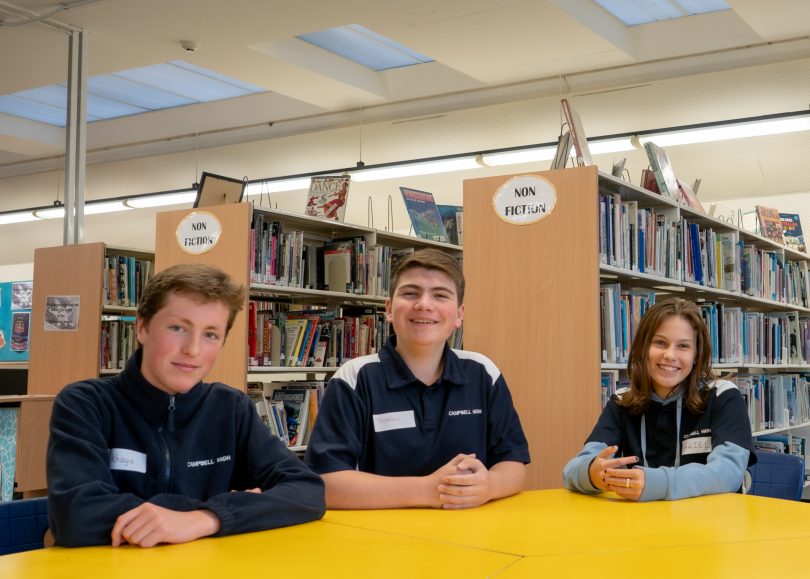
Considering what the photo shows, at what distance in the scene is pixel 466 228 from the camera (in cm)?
372

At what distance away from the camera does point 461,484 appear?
192cm

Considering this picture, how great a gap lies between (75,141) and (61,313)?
1.22 meters

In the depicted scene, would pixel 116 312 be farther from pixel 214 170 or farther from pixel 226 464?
pixel 226 464

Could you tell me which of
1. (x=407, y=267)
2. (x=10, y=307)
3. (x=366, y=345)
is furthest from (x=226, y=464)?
(x=10, y=307)

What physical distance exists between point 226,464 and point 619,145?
6.52 m

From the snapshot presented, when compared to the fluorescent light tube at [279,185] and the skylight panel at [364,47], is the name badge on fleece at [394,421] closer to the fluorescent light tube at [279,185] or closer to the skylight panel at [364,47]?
the skylight panel at [364,47]

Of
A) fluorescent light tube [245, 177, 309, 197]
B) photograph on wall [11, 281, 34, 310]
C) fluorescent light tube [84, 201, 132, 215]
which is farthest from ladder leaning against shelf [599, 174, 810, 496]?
photograph on wall [11, 281, 34, 310]

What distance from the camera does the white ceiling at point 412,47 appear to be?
6062mm

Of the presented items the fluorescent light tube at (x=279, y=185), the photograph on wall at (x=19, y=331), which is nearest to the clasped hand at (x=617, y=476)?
the fluorescent light tube at (x=279, y=185)

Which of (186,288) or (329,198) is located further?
(329,198)

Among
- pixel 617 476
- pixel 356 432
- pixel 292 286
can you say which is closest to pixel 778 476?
pixel 617 476

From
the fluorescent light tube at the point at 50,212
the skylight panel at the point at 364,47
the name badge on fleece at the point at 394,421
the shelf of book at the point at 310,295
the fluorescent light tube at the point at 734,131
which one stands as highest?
the skylight panel at the point at 364,47

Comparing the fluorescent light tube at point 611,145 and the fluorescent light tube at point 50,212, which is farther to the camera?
the fluorescent light tube at point 50,212

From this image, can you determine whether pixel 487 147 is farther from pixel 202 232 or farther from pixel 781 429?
pixel 202 232
